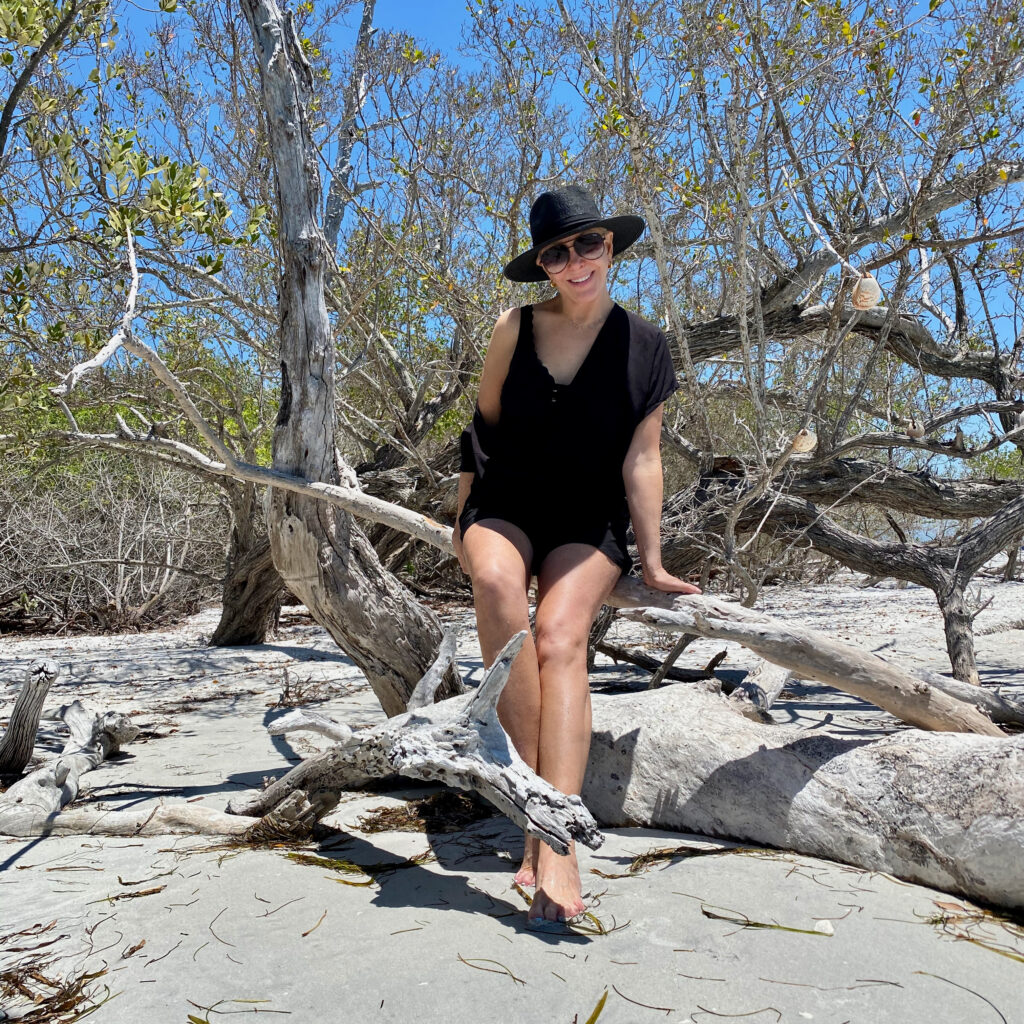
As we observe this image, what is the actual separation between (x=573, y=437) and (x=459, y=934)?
1546 mm

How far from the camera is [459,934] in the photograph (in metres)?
2.03

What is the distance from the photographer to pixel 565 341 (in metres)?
3.00

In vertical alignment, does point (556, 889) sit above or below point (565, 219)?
below

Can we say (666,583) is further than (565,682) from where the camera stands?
Yes

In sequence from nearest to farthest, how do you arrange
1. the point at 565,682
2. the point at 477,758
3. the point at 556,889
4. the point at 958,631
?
the point at 556,889 < the point at 477,758 < the point at 565,682 < the point at 958,631

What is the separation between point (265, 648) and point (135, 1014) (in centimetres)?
643

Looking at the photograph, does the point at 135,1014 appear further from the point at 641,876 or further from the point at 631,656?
the point at 631,656

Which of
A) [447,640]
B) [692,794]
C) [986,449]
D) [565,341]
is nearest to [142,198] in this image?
[565,341]

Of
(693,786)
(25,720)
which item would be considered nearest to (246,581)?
(25,720)

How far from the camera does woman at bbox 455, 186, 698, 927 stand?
277cm

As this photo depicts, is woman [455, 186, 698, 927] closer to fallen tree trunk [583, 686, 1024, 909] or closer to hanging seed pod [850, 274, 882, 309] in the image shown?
fallen tree trunk [583, 686, 1024, 909]

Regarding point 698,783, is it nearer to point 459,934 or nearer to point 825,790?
point 825,790

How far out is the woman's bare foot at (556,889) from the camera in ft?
6.89

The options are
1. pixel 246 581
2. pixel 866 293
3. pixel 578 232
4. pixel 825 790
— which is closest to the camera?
pixel 825 790
